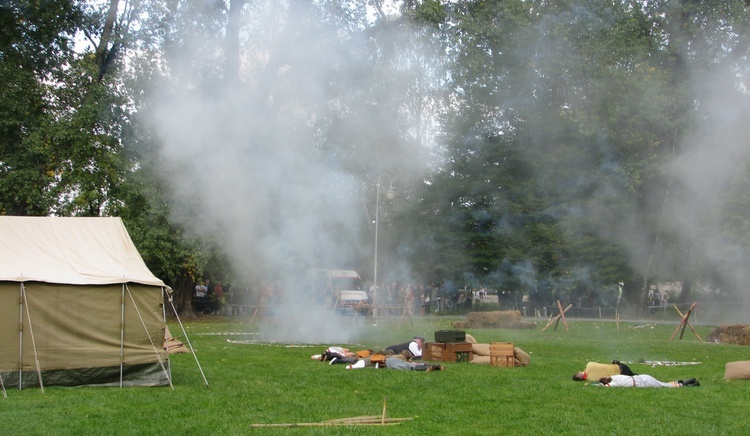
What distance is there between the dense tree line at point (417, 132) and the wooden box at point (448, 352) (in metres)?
6.94

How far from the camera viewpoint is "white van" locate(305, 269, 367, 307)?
2448 cm

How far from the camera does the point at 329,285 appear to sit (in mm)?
26438

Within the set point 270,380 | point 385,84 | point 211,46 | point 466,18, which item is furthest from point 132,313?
point 466,18

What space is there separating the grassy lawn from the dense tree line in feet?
25.2

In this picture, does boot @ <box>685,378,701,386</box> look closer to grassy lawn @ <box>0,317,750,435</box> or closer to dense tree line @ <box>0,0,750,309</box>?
grassy lawn @ <box>0,317,750,435</box>

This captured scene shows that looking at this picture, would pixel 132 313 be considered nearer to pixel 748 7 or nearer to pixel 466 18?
pixel 466 18

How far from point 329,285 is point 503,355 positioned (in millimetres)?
10880

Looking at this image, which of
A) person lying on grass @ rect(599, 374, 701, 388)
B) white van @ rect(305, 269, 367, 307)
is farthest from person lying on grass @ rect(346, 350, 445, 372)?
white van @ rect(305, 269, 367, 307)

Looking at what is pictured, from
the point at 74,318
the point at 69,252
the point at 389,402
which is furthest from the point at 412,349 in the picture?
the point at 69,252

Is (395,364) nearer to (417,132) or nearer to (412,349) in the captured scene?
(412,349)

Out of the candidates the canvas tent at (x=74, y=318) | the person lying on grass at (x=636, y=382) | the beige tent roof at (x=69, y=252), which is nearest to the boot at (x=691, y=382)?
the person lying on grass at (x=636, y=382)

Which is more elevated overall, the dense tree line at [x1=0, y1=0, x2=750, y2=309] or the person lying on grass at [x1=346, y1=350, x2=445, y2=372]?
the dense tree line at [x1=0, y1=0, x2=750, y2=309]

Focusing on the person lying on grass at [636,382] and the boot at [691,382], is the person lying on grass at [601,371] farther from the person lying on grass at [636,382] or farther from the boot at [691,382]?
the boot at [691,382]

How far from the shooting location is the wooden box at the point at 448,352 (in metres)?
17.4
